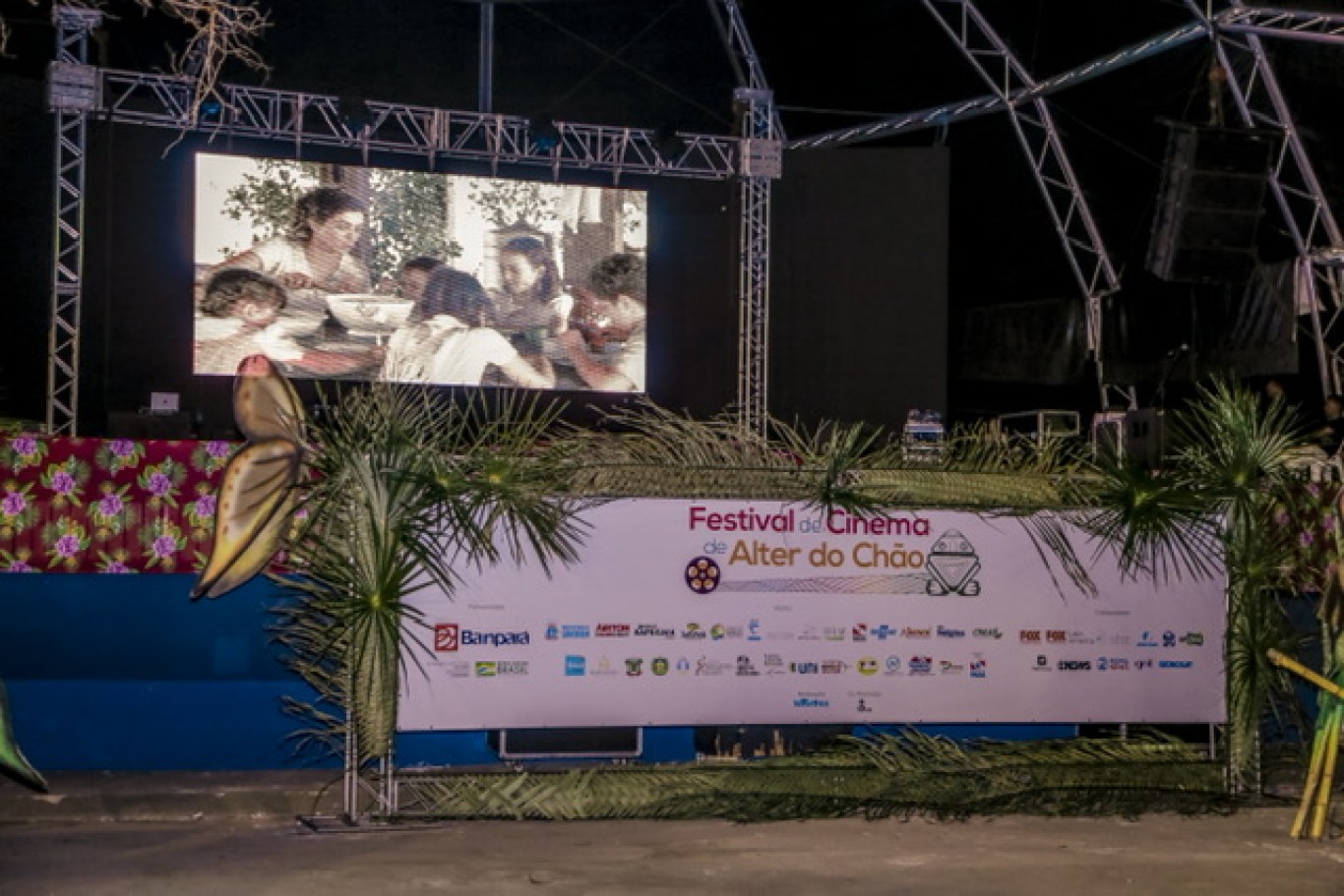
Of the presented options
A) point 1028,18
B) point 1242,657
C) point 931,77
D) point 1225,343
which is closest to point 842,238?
point 931,77

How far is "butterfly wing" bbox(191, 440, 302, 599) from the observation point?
8.91 metres

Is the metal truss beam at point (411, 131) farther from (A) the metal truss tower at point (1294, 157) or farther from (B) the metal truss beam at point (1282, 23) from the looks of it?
(B) the metal truss beam at point (1282, 23)

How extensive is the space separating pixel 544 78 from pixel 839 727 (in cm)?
1542

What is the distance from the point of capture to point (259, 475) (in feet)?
29.2

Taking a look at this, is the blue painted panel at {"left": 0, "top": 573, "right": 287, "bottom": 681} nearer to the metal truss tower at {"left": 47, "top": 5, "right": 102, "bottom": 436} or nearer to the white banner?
the white banner

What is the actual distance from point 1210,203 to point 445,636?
36.6 feet

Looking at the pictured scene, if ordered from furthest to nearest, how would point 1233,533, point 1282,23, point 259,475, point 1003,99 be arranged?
point 1003,99 < point 1282,23 < point 1233,533 < point 259,475

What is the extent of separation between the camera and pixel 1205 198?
55.2ft

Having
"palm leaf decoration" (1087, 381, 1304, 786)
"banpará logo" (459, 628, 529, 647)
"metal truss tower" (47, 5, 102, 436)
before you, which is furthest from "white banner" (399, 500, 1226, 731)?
"metal truss tower" (47, 5, 102, 436)

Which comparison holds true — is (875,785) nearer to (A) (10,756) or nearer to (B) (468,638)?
(B) (468,638)

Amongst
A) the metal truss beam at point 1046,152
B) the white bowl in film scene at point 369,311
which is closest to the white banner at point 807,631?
the white bowl in film scene at point 369,311

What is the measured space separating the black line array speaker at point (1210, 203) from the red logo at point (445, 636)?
10.7 meters

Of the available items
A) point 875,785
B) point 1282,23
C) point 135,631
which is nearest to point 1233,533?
point 875,785

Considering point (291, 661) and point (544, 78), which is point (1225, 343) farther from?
point (291, 661)
